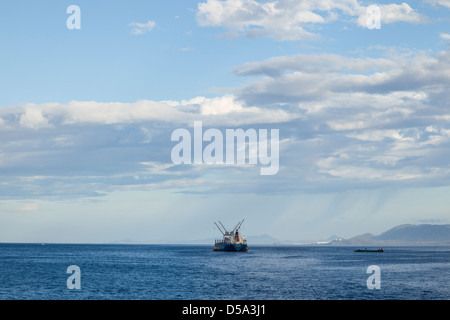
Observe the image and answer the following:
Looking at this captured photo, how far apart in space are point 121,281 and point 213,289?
28.7 meters

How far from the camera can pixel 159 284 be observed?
110812 millimetres

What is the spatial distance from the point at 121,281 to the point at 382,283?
57698 mm
